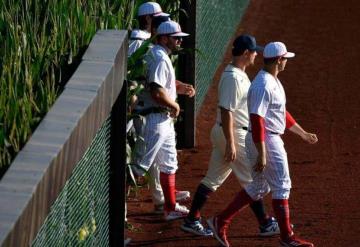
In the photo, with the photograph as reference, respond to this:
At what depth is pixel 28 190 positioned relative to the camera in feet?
13.1

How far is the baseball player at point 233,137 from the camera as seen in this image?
27.8ft

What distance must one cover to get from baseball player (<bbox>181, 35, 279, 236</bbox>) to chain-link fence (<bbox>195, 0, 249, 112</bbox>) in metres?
1.87

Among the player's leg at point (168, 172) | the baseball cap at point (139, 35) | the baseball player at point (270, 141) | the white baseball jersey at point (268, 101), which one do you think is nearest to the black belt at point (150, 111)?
the player's leg at point (168, 172)

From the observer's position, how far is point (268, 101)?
8078mm

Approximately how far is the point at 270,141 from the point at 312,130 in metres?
3.54

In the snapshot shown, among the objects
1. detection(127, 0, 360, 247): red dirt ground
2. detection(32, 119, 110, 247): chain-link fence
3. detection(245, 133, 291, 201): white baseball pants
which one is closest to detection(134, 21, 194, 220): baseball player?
detection(127, 0, 360, 247): red dirt ground

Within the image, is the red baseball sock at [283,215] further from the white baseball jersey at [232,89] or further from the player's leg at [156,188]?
the player's leg at [156,188]

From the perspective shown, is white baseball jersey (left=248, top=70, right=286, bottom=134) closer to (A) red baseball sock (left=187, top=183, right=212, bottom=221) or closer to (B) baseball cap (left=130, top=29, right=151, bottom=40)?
(A) red baseball sock (left=187, top=183, right=212, bottom=221)

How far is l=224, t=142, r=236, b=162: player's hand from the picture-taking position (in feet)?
27.9

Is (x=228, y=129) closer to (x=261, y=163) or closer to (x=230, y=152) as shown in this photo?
(x=230, y=152)

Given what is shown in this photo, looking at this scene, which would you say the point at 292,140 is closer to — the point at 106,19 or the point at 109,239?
the point at 106,19

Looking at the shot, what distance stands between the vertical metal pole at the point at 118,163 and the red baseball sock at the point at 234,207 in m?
2.26

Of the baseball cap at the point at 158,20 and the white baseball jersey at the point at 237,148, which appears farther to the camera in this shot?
the baseball cap at the point at 158,20

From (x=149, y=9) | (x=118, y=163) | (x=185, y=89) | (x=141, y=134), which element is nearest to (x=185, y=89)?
(x=185, y=89)
